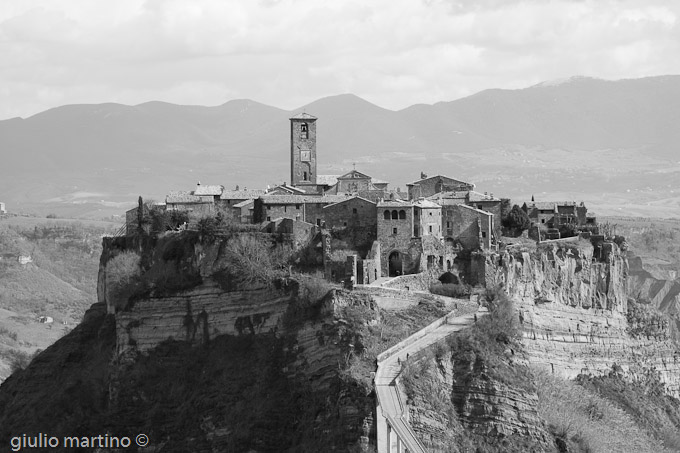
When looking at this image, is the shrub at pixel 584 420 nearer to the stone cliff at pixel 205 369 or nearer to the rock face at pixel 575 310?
the rock face at pixel 575 310

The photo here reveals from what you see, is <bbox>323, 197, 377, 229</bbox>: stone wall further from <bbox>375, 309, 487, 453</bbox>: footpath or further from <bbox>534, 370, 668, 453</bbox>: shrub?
<bbox>534, 370, 668, 453</bbox>: shrub

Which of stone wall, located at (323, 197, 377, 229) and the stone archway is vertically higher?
stone wall, located at (323, 197, 377, 229)

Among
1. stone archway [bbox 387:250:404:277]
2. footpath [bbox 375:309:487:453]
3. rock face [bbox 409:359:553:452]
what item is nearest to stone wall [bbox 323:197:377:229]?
stone archway [bbox 387:250:404:277]

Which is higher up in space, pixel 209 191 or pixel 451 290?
pixel 209 191

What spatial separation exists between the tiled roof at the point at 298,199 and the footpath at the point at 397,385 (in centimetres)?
1004

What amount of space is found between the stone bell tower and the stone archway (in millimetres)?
13895

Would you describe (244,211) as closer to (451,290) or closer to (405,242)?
(405,242)

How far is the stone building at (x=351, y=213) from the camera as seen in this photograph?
67438mm

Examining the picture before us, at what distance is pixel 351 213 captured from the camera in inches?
2670

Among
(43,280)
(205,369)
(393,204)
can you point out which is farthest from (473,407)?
(43,280)

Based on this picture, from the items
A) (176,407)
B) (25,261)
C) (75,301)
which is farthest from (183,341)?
(25,261)

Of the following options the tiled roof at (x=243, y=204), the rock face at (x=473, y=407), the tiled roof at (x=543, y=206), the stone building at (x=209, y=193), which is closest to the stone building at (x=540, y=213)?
the tiled roof at (x=543, y=206)

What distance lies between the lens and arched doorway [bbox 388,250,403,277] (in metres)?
66.6

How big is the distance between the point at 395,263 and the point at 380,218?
2008 millimetres
